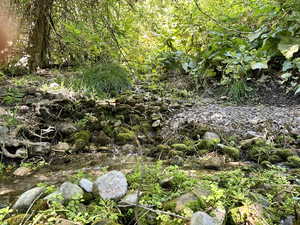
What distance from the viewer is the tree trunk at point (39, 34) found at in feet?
10.2

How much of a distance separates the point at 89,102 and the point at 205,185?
1833mm

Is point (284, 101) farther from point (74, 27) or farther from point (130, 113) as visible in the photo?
point (74, 27)

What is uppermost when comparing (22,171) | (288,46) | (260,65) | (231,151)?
(288,46)

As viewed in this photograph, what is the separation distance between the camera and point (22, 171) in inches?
62.6

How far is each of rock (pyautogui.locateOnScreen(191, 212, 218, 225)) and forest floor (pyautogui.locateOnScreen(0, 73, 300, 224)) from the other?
36cm

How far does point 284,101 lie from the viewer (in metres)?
3.14

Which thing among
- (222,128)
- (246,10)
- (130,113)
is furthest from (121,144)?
(246,10)

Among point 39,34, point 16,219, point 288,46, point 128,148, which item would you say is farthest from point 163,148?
point 39,34

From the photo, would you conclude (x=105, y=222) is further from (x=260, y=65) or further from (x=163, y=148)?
(x=260, y=65)

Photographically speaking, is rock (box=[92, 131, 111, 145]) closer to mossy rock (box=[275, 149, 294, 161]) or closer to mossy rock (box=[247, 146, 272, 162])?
mossy rock (box=[247, 146, 272, 162])

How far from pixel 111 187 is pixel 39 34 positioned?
3051 mm

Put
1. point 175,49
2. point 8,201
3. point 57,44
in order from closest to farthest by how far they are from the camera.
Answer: point 8,201, point 57,44, point 175,49

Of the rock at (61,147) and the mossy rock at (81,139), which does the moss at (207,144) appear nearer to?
the mossy rock at (81,139)

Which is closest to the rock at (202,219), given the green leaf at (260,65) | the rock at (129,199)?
the rock at (129,199)
